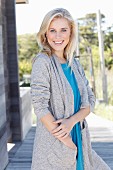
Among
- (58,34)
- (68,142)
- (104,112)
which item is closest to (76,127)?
(68,142)

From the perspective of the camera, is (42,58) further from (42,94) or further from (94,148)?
(94,148)

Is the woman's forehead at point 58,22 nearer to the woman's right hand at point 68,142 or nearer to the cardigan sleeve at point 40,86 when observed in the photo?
the cardigan sleeve at point 40,86

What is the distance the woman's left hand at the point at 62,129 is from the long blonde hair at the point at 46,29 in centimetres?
28

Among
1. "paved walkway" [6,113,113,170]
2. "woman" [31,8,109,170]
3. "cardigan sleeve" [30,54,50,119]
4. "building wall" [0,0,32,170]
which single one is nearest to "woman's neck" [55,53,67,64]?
"woman" [31,8,109,170]

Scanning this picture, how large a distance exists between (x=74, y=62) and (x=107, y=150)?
243cm

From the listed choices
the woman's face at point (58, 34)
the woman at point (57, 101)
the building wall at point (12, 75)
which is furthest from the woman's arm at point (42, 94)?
the building wall at point (12, 75)

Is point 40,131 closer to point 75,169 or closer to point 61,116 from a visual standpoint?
point 61,116

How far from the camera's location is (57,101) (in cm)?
150

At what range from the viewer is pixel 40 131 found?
1534 millimetres

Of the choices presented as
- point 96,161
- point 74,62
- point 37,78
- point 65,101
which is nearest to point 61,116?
point 65,101

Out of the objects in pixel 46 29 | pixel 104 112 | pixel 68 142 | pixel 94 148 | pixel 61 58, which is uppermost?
pixel 46 29

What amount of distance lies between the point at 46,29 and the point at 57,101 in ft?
0.96

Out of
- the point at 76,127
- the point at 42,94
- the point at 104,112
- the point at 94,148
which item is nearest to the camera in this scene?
the point at 42,94

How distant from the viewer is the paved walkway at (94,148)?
11.3ft
